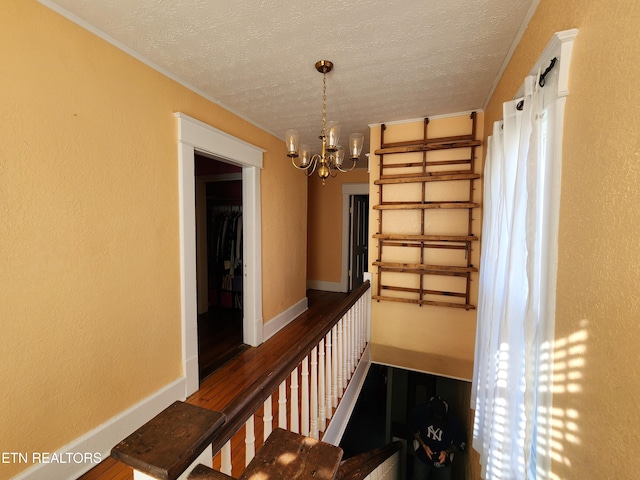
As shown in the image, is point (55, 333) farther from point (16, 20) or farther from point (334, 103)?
point (334, 103)

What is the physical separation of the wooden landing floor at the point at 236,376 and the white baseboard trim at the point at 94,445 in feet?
0.22

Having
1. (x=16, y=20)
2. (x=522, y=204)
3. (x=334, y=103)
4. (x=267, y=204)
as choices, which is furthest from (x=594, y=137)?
(x=267, y=204)

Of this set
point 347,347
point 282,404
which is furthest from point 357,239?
point 282,404

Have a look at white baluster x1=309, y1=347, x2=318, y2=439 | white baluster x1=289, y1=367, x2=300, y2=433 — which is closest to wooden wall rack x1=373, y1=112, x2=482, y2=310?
white baluster x1=309, y1=347, x2=318, y2=439

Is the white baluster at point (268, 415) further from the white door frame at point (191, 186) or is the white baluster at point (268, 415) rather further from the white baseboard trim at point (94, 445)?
the white door frame at point (191, 186)

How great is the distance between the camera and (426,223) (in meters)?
2.80

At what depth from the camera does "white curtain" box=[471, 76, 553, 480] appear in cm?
108

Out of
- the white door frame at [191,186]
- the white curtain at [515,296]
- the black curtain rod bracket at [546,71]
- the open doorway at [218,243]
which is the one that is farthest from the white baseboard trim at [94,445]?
the black curtain rod bracket at [546,71]

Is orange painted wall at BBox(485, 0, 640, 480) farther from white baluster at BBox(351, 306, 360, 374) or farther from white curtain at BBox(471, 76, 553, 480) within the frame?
white baluster at BBox(351, 306, 360, 374)

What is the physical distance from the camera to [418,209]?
9.27ft

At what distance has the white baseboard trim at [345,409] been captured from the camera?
71.8 inches

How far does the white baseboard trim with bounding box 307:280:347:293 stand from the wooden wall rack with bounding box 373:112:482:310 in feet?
7.65

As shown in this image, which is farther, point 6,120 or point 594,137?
point 6,120

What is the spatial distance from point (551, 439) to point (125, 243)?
231cm
